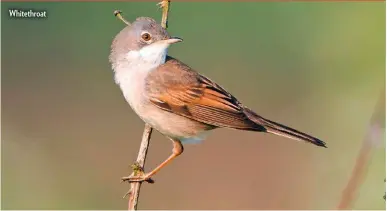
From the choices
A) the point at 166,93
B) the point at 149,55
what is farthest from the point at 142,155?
the point at 149,55

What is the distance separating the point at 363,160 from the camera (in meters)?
2.30

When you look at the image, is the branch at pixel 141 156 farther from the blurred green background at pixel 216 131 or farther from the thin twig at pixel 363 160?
the thin twig at pixel 363 160

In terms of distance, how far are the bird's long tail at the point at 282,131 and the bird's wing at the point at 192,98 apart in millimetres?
49

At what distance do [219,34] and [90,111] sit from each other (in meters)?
1.61

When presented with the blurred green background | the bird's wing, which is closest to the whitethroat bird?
the bird's wing

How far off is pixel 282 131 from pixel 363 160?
1.41 metres

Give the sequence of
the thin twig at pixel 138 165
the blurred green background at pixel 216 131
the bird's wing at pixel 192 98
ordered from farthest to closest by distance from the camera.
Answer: the blurred green background at pixel 216 131, the bird's wing at pixel 192 98, the thin twig at pixel 138 165

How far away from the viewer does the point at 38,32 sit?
5.77m

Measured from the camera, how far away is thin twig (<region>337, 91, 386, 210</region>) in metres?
2.23

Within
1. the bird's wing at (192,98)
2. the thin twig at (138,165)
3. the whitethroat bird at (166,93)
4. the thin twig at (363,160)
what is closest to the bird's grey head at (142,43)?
the whitethroat bird at (166,93)

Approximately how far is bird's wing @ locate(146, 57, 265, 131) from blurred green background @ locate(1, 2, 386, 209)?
23.2 inches

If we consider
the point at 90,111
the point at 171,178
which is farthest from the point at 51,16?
the point at 171,178

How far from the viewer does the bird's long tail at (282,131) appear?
3576 millimetres

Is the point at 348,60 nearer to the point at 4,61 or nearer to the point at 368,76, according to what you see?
the point at 368,76
